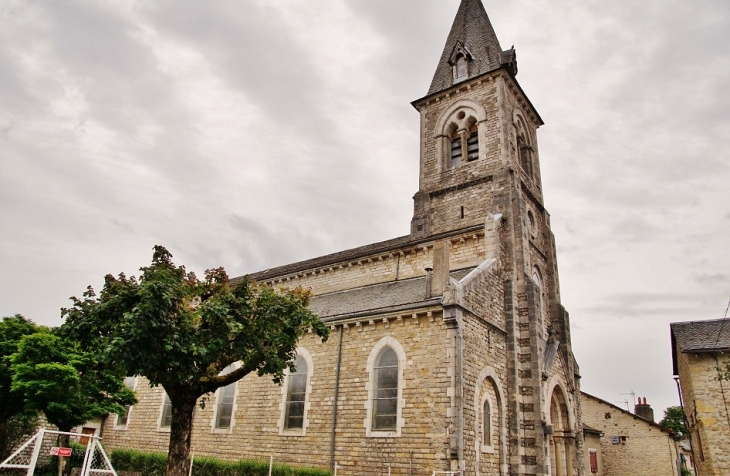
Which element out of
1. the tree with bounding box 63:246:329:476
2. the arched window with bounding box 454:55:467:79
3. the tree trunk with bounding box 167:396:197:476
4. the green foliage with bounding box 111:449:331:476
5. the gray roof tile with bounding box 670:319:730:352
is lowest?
the green foliage with bounding box 111:449:331:476

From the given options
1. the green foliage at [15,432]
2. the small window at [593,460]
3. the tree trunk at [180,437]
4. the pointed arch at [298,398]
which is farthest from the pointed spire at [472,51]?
the green foliage at [15,432]

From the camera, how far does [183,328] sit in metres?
12.3

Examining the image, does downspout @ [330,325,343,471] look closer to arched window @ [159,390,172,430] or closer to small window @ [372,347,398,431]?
small window @ [372,347,398,431]

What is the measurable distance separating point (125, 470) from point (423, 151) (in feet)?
61.5

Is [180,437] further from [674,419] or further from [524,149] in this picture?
[674,419]

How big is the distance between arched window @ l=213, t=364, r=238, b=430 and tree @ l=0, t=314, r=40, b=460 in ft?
20.4

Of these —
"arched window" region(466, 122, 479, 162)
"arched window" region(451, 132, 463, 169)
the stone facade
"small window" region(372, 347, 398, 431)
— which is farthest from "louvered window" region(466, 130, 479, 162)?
the stone facade

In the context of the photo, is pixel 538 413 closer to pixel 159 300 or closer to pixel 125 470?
pixel 159 300

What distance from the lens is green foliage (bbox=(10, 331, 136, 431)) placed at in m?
16.8

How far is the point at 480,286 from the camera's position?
1761 centimetres

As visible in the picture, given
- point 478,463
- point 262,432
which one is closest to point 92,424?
point 262,432

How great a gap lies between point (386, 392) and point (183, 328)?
6846 mm

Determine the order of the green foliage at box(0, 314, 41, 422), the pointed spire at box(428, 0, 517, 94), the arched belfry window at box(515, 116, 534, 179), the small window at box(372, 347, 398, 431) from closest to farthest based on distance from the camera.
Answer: the small window at box(372, 347, 398, 431) → the green foliage at box(0, 314, 41, 422) → the pointed spire at box(428, 0, 517, 94) → the arched belfry window at box(515, 116, 534, 179)

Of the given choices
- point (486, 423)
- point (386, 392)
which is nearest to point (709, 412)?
point (486, 423)
